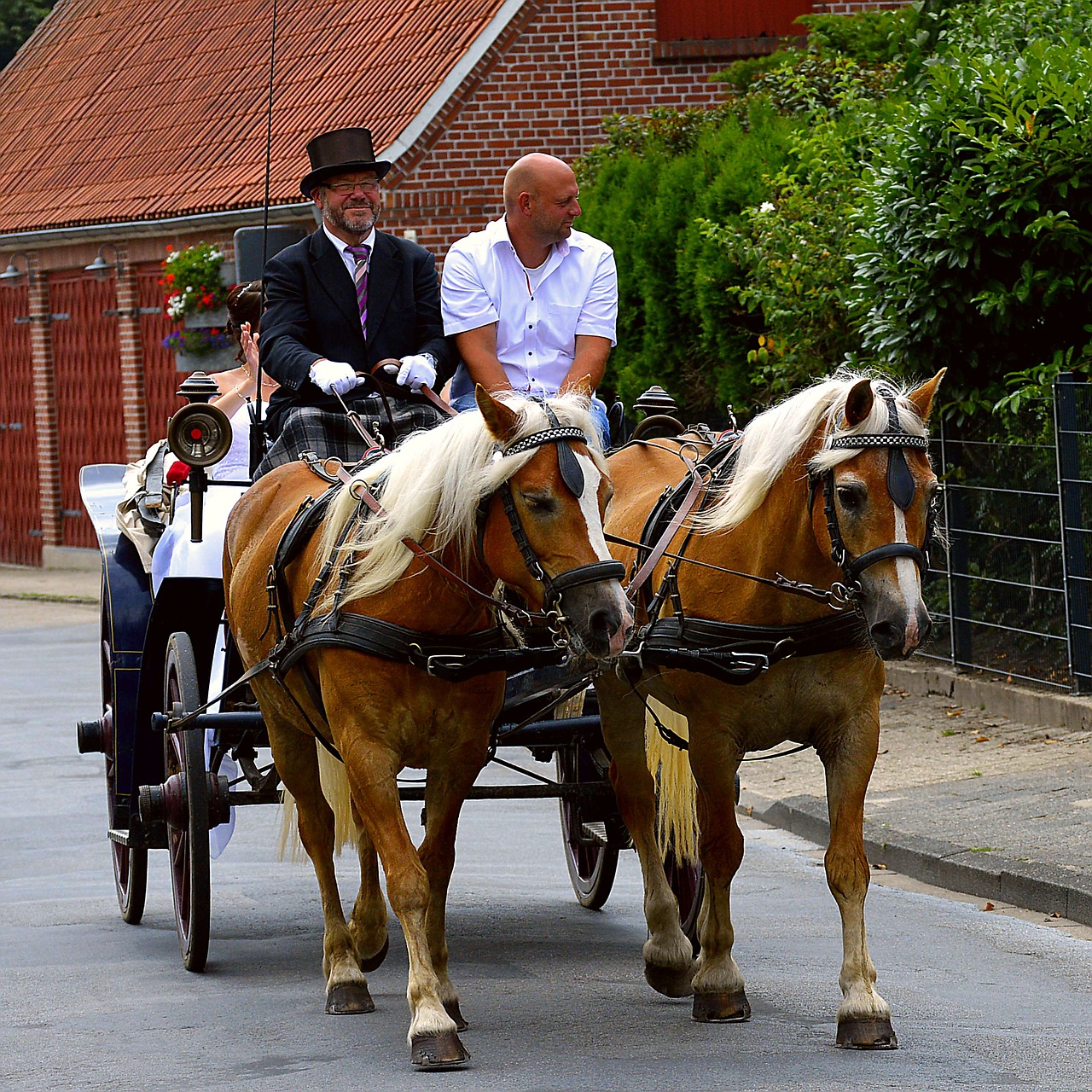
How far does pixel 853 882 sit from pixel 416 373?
225 cm

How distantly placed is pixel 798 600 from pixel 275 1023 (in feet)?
6.49

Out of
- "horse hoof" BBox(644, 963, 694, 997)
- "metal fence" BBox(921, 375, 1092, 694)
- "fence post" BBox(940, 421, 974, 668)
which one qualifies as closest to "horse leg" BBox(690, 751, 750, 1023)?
"horse hoof" BBox(644, 963, 694, 997)

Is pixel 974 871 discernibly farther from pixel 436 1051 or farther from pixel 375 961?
pixel 436 1051

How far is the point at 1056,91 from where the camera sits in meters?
10.6

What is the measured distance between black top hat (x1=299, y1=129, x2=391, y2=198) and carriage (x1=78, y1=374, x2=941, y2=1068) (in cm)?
95

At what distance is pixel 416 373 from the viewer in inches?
255

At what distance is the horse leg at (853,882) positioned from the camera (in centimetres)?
526

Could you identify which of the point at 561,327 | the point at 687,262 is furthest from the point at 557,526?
the point at 687,262

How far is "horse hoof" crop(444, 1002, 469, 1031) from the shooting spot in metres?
5.56

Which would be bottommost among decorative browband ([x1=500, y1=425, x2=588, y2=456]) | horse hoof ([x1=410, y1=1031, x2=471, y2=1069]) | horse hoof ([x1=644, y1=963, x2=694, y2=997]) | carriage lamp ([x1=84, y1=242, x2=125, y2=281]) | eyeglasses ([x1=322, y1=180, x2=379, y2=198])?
horse hoof ([x1=644, y1=963, x2=694, y2=997])

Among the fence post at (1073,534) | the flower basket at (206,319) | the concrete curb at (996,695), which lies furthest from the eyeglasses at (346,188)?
the flower basket at (206,319)

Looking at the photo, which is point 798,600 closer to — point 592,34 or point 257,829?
point 257,829

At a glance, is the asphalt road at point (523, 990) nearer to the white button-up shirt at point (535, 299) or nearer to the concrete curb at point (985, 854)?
the concrete curb at point (985, 854)

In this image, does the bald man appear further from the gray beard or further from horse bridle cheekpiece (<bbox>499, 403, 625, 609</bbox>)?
horse bridle cheekpiece (<bbox>499, 403, 625, 609</bbox>)
